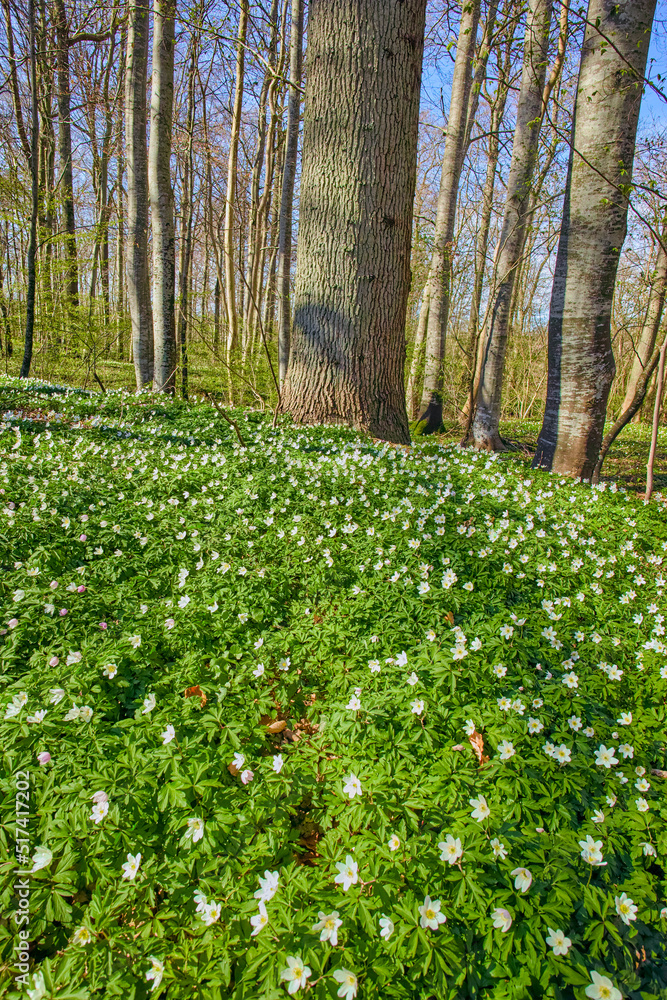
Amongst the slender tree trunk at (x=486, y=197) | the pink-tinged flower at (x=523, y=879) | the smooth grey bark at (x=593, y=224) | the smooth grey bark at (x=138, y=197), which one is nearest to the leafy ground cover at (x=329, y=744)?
the pink-tinged flower at (x=523, y=879)

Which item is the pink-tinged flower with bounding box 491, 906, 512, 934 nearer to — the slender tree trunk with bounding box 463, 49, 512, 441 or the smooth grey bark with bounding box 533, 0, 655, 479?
the smooth grey bark with bounding box 533, 0, 655, 479

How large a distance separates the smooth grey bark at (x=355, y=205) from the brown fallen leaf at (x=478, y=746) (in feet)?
12.5

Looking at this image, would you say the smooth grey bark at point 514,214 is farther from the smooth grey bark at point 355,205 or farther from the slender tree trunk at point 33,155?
the slender tree trunk at point 33,155

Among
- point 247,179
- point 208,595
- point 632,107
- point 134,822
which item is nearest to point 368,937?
point 134,822

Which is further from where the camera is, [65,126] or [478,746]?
[65,126]

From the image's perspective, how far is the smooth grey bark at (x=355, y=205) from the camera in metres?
4.78

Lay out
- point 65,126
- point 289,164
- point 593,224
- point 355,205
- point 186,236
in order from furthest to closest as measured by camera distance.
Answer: point 186,236 → point 65,126 → point 289,164 → point 355,205 → point 593,224

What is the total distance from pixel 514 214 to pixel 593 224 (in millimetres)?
3176

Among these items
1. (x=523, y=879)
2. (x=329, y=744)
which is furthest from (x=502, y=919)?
(x=329, y=744)

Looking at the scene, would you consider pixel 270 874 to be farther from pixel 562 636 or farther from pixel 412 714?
pixel 562 636

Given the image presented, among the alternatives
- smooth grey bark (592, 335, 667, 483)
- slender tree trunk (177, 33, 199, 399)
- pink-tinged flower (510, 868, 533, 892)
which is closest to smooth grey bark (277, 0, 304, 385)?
slender tree trunk (177, 33, 199, 399)

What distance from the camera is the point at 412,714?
1898mm

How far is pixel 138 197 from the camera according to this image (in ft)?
29.6

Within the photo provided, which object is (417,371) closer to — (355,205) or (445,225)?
(445,225)
